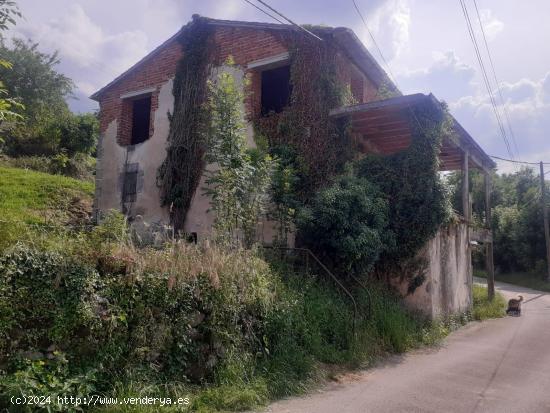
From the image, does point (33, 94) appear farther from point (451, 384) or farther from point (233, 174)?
point (451, 384)

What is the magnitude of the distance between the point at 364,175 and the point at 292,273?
12.6 feet

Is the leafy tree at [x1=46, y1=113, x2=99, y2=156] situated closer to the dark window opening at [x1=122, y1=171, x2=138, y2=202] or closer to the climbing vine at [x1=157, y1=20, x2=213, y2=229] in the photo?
the dark window opening at [x1=122, y1=171, x2=138, y2=202]

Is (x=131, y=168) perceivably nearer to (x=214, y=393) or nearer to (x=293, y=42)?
(x=293, y=42)

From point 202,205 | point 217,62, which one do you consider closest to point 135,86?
point 217,62

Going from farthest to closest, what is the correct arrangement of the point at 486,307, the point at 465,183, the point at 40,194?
the point at 40,194 → the point at 486,307 → the point at 465,183

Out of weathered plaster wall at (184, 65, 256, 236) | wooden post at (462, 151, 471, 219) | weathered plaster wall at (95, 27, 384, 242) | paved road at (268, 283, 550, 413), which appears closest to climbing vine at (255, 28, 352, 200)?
weathered plaster wall at (95, 27, 384, 242)

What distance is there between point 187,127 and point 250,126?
6.41 feet

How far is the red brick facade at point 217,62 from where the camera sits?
488 inches

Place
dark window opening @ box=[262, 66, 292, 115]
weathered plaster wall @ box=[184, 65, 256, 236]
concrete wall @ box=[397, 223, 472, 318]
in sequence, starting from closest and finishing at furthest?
1. concrete wall @ box=[397, 223, 472, 318]
2. weathered plaster wall @ box=[184, 65, 256, 236]
3. dark window opening @ box=[262, 66, 292, 115]

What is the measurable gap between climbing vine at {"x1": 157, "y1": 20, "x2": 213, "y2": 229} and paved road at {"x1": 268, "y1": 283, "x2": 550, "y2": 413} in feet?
23.9

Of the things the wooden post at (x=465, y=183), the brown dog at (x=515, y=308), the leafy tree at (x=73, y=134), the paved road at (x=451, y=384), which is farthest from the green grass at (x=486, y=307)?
the leafy tree at (x=73, y=134)

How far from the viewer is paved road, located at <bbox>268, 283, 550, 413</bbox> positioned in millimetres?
5656

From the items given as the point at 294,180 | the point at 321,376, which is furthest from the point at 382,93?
the point at 321,376

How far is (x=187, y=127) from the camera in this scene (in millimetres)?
12914
